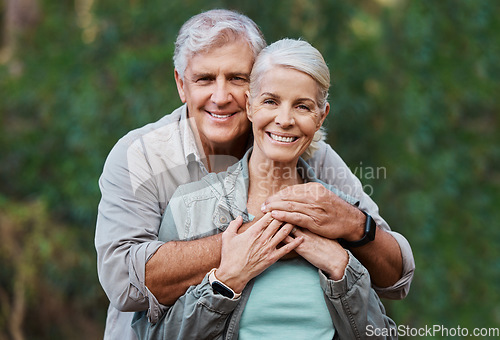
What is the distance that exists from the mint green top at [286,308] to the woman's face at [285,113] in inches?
15.4

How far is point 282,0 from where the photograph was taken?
18.6ft

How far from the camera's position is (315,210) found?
214cm

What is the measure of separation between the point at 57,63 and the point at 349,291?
193 inches

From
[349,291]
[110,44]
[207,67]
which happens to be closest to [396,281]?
[349,291]

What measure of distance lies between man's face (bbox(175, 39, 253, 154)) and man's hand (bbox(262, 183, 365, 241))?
0.45 meters

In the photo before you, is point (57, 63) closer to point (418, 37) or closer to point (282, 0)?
point (282, 0)

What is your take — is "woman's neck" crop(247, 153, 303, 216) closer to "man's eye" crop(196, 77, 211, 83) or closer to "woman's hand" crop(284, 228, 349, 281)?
"woman's hand" crop(284, 228, 349, 281)

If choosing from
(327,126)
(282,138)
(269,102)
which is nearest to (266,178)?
(282,138)

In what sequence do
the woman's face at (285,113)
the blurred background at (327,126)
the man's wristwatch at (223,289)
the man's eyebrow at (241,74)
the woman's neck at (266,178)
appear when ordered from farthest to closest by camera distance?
1. the blurred background at (327,126)
2. the man's eyebrow at (241,74)
3. the woman's neck at (266,178)
4. the woman's face at (285,113)
5. the man's wristwatch at (223,289)

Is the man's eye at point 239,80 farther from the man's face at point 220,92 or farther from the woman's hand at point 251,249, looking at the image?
the woman's hand at point 251,249

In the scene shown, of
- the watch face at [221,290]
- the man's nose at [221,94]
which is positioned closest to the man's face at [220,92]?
the man's nose at [221,94]

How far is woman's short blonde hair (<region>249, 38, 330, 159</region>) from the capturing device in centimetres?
213

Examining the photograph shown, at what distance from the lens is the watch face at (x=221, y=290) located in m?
2.04

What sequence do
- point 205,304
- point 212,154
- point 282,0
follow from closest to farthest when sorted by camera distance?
point 205,304, point 212,154, point 282,0
